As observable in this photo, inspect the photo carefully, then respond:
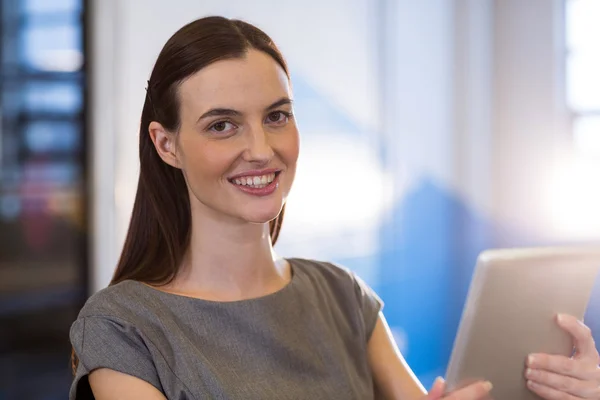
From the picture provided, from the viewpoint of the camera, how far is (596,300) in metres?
4.23

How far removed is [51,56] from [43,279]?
2.53 feet

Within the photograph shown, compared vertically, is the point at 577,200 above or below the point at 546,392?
above

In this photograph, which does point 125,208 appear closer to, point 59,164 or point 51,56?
point 59,164

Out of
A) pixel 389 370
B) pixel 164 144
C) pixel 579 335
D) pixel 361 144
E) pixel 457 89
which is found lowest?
pixel 389 370

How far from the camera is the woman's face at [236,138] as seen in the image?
1378 millimetres

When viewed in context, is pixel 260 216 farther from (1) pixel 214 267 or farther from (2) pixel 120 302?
(2) pixel 120 302

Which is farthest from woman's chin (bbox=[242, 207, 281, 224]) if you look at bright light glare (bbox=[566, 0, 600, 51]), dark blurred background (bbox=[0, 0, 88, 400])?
bright light glare (bbox=[566, 0, 600, 51])

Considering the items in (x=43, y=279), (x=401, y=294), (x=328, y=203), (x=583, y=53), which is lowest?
(x=401, y=294)

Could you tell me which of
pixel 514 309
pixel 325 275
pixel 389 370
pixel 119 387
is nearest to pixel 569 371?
pixel 514 309

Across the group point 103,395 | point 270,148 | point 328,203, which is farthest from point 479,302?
point 328,203

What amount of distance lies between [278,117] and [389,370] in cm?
56

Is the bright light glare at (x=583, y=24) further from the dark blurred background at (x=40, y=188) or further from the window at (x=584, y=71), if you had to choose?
the dark blurred background at (x=40, y=188)

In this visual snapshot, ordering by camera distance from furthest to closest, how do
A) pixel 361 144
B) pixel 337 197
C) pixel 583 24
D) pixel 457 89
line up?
pixel 457 89 < pixel 583 24 < pixel 361 144 < pixel 337 197

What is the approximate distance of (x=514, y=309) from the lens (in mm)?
1240
